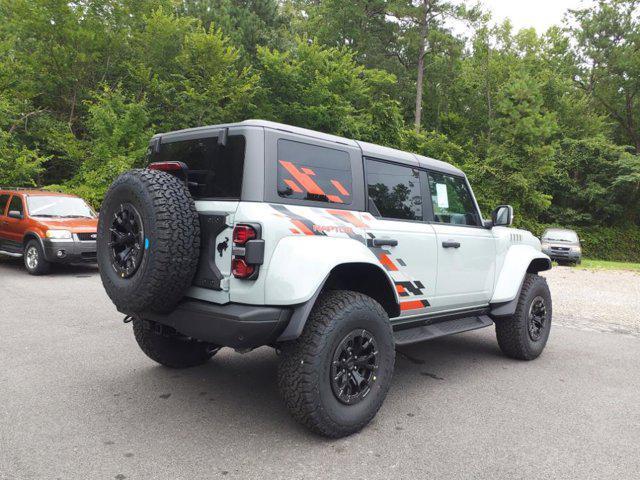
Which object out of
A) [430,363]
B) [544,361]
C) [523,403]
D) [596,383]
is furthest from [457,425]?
[544,361]

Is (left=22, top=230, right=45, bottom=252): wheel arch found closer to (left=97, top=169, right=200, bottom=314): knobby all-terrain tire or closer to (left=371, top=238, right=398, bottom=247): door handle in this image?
(left=97, top=169, right=200, bottom=314): knobby all-terrain tire

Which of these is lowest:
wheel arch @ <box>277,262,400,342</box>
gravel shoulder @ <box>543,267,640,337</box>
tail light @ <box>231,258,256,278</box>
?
gravel shoulder @ <box>543,267,640,337</box>

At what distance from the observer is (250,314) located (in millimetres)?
2891

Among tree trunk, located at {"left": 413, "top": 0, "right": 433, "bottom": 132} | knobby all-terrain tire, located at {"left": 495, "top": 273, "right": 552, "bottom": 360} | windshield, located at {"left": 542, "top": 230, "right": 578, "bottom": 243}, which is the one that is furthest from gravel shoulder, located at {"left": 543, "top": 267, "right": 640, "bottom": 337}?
tree trunk, located at {"left": 413, "top": 0, "right": 433, "bottom": 132}

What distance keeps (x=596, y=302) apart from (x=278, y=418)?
818 cm

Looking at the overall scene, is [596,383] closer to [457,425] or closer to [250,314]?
[457,425]

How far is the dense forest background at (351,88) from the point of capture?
19453 mm

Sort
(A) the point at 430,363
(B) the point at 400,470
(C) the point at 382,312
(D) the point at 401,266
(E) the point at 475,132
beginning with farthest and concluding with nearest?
(E) the point at 475,132, (A) the point at 430,363, (D) the point at 401,266, (C) the point at 382,312, (B) the point at 400,470

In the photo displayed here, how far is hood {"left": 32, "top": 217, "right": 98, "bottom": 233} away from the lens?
10.1 meters

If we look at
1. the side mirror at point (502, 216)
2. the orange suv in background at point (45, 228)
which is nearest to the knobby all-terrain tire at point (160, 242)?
the side mirror at point (502, 216)

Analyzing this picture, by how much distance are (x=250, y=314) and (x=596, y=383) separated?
3.52 m

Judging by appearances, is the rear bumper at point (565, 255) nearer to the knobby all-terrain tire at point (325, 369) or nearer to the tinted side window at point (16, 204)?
the tinted side window at point (16, 204)

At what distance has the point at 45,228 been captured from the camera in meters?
10.1

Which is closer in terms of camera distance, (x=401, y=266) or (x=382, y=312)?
(x=382, y=312)
